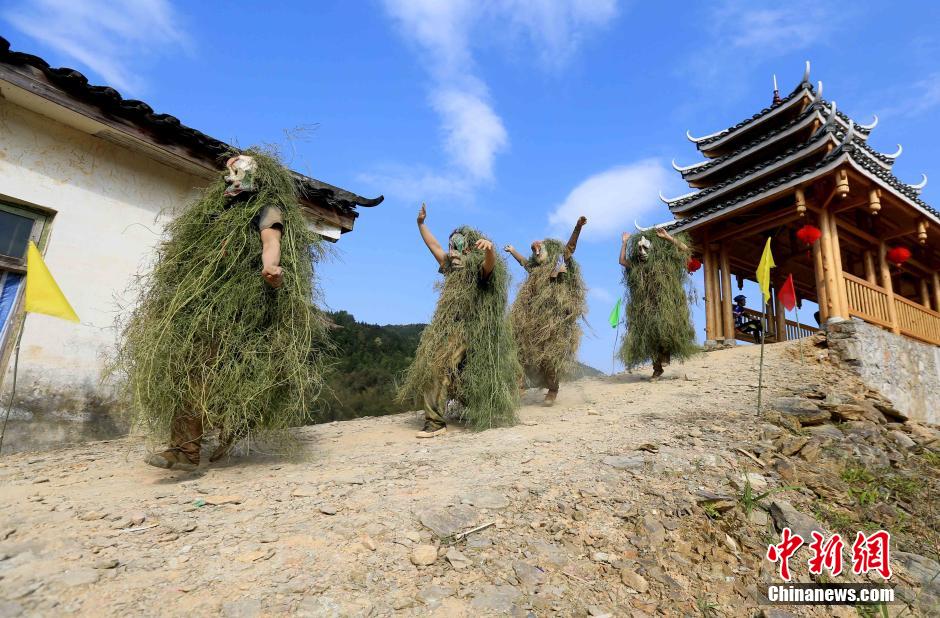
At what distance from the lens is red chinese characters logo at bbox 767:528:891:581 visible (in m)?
2.38

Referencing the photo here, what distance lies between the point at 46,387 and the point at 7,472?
112 cm

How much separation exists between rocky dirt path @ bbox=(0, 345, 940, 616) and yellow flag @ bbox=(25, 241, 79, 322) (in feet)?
3.64

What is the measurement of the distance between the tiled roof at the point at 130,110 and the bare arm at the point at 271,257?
2.82 ft

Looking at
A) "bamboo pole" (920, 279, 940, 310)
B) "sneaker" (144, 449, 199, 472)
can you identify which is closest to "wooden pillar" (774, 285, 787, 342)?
"bamboo pole" (920, 279, 940, 310)

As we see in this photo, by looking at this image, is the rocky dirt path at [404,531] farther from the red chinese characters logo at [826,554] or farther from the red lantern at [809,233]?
the red lantern at [809,233]

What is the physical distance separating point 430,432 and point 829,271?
Answer: 8223 mm

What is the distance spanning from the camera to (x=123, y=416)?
178 inches

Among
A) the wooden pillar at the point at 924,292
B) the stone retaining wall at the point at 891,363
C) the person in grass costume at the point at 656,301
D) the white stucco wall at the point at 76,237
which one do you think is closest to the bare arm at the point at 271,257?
the white stucco wall at the point at 76,237

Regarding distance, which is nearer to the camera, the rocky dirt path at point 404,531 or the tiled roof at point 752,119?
the rocky dirt path at point 404,531

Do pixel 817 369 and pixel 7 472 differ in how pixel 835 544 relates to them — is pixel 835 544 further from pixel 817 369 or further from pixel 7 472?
pixel 817 369

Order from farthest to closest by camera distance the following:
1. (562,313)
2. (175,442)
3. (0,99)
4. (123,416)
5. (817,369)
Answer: (817,369), (562,313), (123,416), (0,99), (175,442)

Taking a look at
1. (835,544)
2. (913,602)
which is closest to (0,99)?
(835,544)

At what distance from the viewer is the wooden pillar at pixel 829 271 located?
8461 millimetres

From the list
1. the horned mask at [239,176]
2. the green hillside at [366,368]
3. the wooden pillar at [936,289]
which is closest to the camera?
the horned mask at [239,176]
